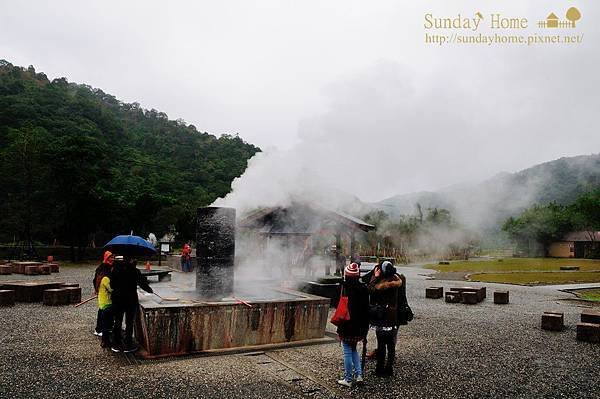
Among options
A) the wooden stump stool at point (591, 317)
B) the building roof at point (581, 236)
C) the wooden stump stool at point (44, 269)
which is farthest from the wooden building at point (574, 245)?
the wooden stump stool at point (44, 269)

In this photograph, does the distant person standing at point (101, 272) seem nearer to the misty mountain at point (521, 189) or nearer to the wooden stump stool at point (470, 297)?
the wooden stump stool at point (470, 297)

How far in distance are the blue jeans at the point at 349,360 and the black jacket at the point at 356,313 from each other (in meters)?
0.13

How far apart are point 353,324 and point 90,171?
28294 millimetres

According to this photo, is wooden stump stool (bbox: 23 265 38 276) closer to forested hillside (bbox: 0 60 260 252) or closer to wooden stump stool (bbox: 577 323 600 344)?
forested hillside (bbox: 0 60 260 252)

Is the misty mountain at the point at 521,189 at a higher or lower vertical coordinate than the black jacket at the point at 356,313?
higher

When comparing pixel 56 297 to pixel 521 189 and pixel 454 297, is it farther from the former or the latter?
pixel 521 189

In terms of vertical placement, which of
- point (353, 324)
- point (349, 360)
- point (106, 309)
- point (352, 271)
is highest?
Result: point (352, 271)

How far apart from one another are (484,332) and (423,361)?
3.17 m

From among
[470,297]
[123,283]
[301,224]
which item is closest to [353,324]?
[123,283]

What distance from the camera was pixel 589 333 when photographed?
8344 mm

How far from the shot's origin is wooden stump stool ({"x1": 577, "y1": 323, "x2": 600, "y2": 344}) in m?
8.27

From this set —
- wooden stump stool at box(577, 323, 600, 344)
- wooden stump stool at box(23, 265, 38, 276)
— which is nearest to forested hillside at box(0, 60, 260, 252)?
wooden stump stool at box(23, 265, 38, 276)

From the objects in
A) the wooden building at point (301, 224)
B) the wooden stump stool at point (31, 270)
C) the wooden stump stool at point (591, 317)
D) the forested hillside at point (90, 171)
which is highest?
the forested hillside at point (90, 171)

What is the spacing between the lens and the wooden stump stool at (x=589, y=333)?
8.27 metres
